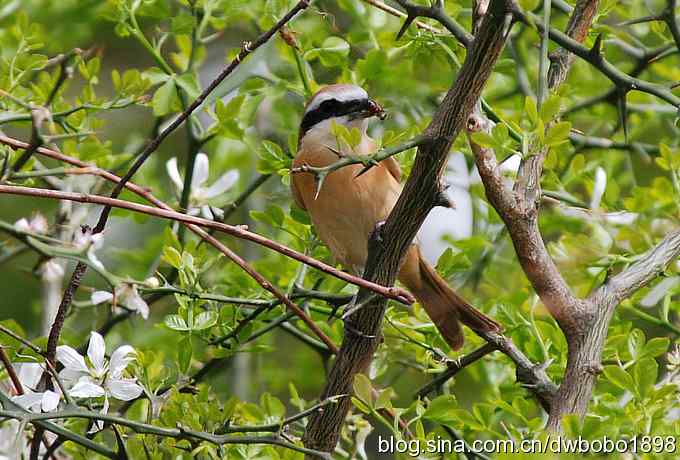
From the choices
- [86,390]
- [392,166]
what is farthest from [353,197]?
[86,390]

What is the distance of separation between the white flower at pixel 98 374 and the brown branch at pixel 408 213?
44 centimetres

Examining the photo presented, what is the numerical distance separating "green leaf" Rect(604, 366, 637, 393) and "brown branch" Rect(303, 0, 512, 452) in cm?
45

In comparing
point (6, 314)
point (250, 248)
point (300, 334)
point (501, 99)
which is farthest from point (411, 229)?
point (6, 314)

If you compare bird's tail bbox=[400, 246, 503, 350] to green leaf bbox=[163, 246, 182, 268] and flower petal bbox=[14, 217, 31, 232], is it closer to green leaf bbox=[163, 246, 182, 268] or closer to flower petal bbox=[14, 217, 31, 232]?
green leaf bbox=[163, 246, 182, 268]

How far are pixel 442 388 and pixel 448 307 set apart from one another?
22 centimetres

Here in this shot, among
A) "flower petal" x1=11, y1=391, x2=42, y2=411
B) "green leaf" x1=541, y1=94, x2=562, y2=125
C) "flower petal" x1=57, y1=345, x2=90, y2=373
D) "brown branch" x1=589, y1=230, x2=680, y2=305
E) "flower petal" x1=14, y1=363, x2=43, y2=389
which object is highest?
"green leaf" x1=541, y1=94, x2=562, y2=125

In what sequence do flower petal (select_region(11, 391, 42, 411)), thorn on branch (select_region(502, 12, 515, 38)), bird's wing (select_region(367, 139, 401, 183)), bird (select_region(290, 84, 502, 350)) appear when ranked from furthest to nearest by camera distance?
1. bird's wing (select_region(367, 139, 401, 183))
2. bird (select_region(290, 84, 502, 350))
3. flower petal (select_region(11, 391, 42, 411))
4. thorn on branch (select_region(502, 12, 515, 38))

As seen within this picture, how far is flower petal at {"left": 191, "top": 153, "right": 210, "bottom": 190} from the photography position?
2680mm

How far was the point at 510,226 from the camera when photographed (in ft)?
6.26

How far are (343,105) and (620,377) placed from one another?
1.15 meters

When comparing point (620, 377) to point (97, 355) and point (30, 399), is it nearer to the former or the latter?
point (97, 355)

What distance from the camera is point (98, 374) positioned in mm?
1987

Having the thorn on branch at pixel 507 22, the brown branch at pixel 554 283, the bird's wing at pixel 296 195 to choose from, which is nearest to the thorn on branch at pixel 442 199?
the brown branch at pixel 554 283

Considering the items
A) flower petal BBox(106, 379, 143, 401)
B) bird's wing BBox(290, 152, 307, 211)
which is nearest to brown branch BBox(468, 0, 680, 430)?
flower petal BBox(106, 379, 143, 401)
